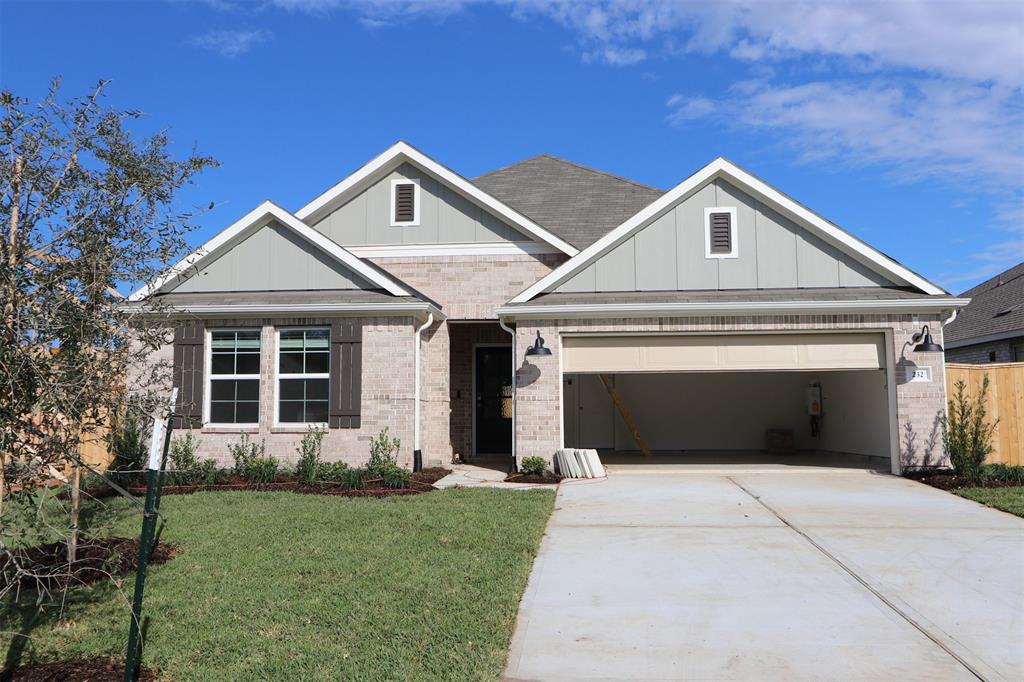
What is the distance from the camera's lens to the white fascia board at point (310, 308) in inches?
501

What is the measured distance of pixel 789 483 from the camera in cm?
1212

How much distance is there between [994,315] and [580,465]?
15.9 metres

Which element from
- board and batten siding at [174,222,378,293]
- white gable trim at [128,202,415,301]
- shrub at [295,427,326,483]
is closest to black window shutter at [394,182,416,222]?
white gable trim at [128,202,415,301]

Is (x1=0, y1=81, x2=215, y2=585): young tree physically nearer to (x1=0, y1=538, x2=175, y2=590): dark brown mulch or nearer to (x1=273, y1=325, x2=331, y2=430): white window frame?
(x1=0, y1=538, x2=175, y2=590): dark brown mulch

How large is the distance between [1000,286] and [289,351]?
23.0 metres

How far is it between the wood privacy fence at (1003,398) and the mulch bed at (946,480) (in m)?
0.92

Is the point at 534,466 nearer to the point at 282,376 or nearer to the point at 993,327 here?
the point at 282,376

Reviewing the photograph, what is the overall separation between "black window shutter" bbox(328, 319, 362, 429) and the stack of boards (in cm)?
357

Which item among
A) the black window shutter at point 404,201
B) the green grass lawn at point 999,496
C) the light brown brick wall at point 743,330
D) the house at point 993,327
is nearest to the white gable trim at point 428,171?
the black window shutter at point 404,201

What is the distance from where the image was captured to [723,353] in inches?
528

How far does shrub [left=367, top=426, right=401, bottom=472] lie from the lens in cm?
1236

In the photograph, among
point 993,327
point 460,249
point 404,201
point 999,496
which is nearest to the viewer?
point 999,496

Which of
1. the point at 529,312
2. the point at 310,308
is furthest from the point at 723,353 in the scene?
the point at 310,308

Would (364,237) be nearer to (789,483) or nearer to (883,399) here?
(789,483)
